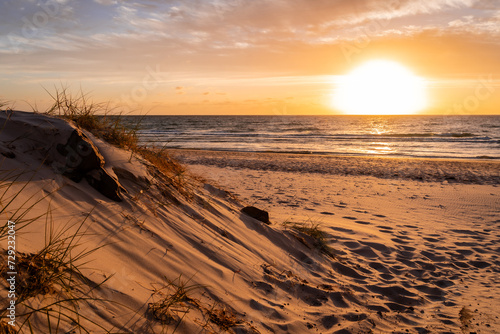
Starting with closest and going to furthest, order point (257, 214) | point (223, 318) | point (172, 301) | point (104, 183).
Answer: point (172, 301) < point (223, 318) < point (104, 183) < point (257, 214)

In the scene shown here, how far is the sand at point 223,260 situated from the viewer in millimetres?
2283

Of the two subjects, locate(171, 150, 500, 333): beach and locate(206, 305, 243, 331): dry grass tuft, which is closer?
locate(206, 305, 243, 331): dry grass tuft

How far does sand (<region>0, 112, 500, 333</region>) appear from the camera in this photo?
2.28 meters

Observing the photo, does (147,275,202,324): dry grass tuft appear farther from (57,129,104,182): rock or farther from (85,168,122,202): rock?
(57,129,104,182): rock

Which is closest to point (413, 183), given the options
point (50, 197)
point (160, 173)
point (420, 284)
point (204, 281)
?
point (420, 284)

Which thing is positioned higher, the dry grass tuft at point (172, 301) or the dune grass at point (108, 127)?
the dune grass at point (108, 127)

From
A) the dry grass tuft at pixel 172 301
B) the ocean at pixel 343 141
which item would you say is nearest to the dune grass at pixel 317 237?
the dry grass tuft at pixel 172 301

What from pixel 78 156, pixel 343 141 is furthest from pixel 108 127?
pixel 343 141

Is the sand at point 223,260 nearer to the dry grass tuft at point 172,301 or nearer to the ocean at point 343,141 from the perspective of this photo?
the dry grass tuft at point 172,301

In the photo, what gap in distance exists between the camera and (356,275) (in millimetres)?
4258

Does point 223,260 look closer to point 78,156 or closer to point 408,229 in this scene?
point 78,156

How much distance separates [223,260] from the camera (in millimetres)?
3387

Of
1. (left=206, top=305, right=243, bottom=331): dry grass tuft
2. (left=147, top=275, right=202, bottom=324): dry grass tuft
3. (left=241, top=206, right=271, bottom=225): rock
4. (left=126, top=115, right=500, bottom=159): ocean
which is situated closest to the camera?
(left=147, top=275, right=202, bottom=324): dry grass tuft

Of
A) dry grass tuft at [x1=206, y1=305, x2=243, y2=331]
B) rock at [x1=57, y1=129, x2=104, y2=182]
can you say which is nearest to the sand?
dry grass tuft at [x1=206, y1=305, x2=243, y2=331]
